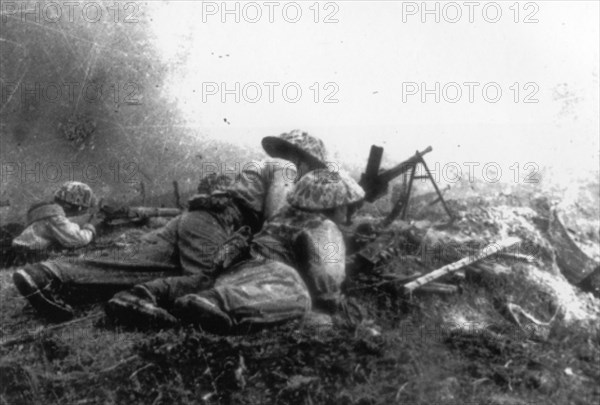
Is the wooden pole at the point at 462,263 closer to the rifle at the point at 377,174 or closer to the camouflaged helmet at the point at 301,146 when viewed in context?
the rifle at the point at 377,174

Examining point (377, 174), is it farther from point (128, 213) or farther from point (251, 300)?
point (128, 213)

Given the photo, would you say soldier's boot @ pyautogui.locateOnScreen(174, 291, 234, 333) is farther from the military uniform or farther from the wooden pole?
the military uniform

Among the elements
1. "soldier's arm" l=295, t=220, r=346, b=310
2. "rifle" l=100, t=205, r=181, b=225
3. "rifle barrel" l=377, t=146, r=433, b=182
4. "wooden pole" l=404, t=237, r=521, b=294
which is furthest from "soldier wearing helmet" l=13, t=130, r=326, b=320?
"rifle" l=100, t=205, r=181, b=225

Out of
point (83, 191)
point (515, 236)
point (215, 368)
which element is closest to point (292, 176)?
point (215, 368)

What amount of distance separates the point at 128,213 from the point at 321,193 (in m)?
5.05

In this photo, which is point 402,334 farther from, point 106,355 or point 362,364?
point 106,355

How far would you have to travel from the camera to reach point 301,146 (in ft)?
20.6

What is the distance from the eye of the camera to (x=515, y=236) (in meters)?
6.66

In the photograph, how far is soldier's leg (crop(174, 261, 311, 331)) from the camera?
13.5 ft


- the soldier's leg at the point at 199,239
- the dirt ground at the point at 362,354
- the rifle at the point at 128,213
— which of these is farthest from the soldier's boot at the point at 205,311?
the rifle at the point at 128,213

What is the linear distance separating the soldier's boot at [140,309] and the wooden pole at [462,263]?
2.44 m

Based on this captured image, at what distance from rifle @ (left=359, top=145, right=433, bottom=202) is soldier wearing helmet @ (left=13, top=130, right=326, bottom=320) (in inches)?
39.5

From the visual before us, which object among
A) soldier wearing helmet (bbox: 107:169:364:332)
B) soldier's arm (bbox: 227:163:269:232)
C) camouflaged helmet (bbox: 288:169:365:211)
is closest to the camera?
soldier wearing helmet (bbox: 107:169:364:332)

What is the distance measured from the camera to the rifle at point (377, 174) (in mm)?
6828
